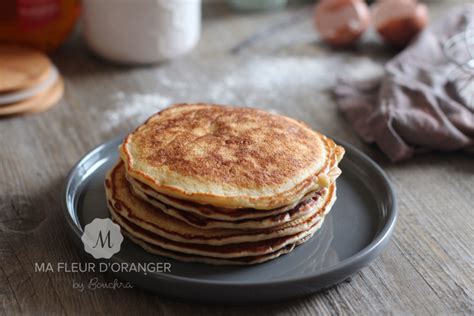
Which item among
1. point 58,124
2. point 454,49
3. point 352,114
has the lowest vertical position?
point 58,124

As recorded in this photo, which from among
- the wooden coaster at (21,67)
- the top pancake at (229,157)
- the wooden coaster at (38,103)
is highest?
the top pancake at (229,157)

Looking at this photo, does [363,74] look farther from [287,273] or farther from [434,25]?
[287,273]

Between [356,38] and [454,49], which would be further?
[356,38]

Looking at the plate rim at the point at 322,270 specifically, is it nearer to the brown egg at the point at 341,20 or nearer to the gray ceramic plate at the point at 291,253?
the gray ceramic plate at the point at 291,253

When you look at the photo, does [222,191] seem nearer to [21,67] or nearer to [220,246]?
[220,246]

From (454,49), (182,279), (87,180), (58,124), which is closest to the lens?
(182,279)

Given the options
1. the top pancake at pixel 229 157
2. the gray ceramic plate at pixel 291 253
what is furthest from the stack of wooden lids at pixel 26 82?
the top pancake at pixel 229 157

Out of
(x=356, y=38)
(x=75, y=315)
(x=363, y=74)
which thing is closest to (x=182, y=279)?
(x=75, y=315)

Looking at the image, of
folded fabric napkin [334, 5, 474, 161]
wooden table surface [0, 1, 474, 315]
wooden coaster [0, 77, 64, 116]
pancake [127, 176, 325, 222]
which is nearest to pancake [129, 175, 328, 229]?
pancake [127, 176, 325, 222]
